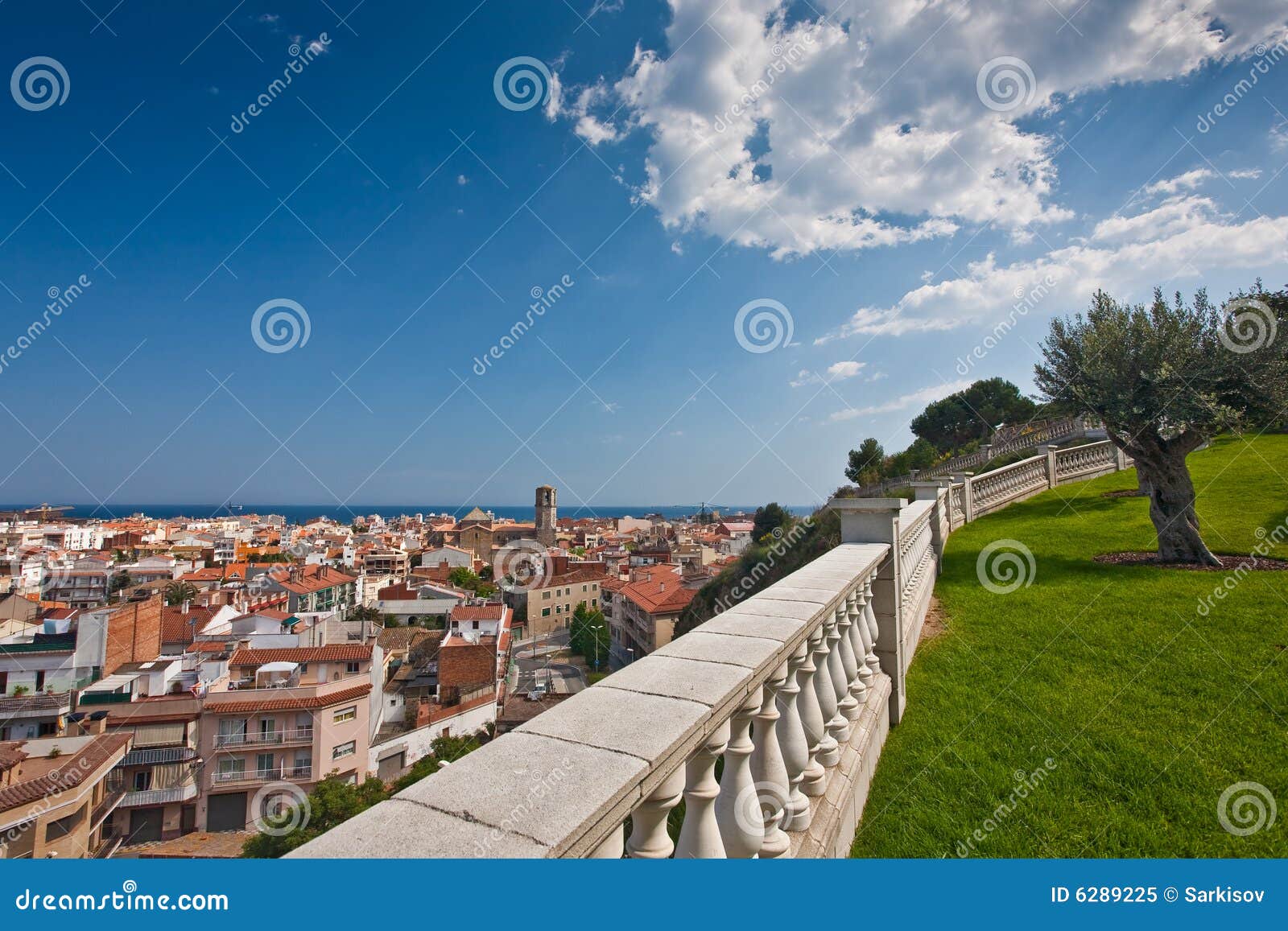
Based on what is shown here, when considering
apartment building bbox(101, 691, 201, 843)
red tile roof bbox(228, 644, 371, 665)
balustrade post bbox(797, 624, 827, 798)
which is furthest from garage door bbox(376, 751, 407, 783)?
balustrade post bbox(797, 624, 827, 798)

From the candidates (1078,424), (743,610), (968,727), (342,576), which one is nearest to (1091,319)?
(968,727)

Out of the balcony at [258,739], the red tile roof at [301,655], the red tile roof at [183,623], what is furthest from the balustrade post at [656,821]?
the red tile roof at [183,623]

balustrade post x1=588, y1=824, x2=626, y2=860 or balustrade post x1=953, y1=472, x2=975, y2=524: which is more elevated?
balustrade post x1=953, y1=472, x2=975, y2=524

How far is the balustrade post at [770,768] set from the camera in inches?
83.6

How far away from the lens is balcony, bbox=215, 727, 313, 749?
20.0m

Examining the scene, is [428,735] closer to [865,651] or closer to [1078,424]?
[865,651]

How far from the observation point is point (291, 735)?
20.4 meters

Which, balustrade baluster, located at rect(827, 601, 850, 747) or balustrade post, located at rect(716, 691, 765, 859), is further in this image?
balustrade baluster, located at rect(827, 601, 850, 747)

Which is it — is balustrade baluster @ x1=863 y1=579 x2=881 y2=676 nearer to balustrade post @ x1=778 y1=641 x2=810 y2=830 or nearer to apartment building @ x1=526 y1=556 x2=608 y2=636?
balustrade post @ x1=778 y1=641 x2=810 y2=830

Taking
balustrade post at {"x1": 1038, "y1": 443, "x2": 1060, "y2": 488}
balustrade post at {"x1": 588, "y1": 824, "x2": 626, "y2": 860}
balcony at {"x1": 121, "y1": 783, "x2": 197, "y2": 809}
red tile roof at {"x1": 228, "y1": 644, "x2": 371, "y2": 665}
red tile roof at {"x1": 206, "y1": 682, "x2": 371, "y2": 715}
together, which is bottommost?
balcony at {"x1": 121, "y1": 783, "x2": 197, "y2": 809}

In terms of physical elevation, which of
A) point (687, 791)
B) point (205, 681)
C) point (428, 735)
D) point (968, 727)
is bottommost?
point (428, 735)

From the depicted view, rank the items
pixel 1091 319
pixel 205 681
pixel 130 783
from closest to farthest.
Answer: pixel 1091 319 → pixel 130 783 → pixel 205 681

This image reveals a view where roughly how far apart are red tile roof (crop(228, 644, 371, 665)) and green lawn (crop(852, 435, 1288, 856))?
24.6 metres

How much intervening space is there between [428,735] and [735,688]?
28071 mm
